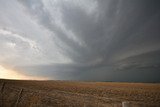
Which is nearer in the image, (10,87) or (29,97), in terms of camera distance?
(29,97)

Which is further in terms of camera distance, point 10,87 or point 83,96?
point 10,87

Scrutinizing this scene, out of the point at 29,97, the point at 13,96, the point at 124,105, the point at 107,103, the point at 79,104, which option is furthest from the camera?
the point at 13,96

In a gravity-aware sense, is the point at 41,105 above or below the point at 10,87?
below

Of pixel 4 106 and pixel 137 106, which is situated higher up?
pixel 137 106

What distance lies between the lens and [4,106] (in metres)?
13.6

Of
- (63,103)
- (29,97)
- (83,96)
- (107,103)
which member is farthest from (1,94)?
(107,103)

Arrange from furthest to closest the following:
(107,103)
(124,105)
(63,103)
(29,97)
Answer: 1. (29,97)
2. (63,103)
3. (107,103)
4. (124,105)

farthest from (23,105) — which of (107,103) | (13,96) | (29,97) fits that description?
(107,103)

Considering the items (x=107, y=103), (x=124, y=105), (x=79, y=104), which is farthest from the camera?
(x=79, y=104)

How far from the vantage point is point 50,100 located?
40.9 feet

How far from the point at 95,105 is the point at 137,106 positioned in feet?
15.1

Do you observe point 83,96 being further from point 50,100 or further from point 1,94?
point 1,94

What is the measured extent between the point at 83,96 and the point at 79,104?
1925 millimetres

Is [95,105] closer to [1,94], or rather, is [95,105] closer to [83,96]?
[83,96]
